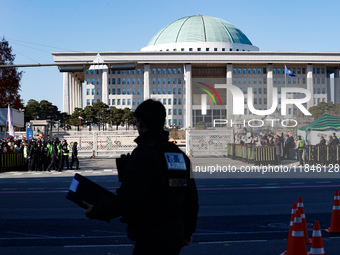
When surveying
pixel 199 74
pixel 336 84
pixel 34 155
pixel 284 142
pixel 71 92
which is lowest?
pixel 34 155

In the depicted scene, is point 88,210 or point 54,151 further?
point 54,151

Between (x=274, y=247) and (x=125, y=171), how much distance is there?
14.5 ft

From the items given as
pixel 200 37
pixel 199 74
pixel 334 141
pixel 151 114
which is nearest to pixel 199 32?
pixel 200 37

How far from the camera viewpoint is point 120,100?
123 m

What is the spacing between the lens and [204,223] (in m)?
8.58

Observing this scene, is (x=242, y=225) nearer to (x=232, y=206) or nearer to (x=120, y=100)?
(x=232, y=206)

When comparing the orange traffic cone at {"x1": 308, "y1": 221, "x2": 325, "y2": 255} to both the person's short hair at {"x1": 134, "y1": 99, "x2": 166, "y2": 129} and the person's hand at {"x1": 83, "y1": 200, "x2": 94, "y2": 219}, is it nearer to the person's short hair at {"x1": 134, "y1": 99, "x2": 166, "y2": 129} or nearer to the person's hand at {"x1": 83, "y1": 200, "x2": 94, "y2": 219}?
the person's short hair at {"x1": 134, "y1": 99, "x2": 166, "y2": 129}

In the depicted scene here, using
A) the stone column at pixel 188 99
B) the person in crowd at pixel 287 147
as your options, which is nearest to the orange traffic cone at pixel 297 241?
the person in crowd at pixel 287 147

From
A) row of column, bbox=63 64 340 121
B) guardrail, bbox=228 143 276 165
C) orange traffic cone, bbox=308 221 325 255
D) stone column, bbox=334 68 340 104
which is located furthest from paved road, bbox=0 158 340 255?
stone column, bbox=334 68 340 104

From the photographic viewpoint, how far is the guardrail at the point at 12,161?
2358 cm

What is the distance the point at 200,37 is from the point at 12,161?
10987 cm

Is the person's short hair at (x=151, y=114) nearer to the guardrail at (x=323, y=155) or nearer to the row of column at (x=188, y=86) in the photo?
the guardrail at (x=323, y=155)

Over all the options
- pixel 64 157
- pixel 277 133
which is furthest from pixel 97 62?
pixel 277 133

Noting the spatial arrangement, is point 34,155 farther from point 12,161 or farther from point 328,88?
point 328,88
